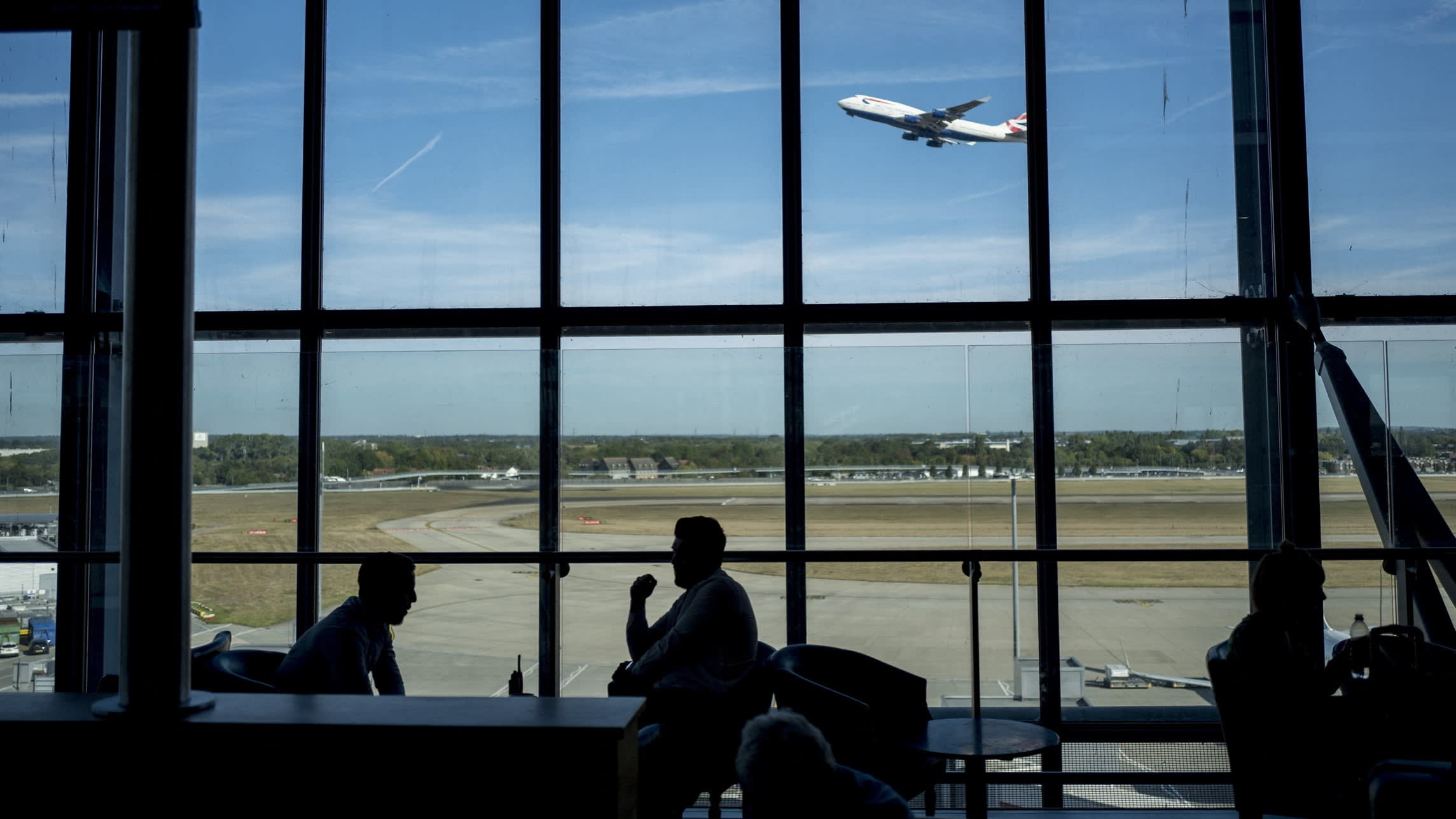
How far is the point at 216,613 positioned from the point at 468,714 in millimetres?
3159

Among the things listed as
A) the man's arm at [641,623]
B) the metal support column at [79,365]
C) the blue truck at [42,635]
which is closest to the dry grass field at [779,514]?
the metal support column at [79,365]

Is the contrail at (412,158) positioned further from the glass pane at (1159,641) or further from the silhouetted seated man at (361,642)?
the glass pane at (1159,641)

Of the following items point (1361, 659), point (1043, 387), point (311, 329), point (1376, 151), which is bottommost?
point (1361, 659)

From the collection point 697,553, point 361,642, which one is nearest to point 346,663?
point 361,642

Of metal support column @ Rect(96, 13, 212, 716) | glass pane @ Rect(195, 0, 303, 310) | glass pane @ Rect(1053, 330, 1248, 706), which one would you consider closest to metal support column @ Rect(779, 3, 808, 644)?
glass pane @ Rect(1053, 330, 1248, 706)

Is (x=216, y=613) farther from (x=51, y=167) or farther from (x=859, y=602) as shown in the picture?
(x=859, y=602)

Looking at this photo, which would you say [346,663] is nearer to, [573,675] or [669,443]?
[573,675]

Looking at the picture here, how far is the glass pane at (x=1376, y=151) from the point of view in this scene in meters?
4.49

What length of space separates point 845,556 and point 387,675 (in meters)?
1.68

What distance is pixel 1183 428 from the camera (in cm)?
435

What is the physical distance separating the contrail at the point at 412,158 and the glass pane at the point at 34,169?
1469 millimetres

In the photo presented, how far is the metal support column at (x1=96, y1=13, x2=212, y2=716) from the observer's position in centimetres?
184

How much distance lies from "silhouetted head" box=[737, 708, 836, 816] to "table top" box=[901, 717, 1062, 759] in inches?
39.1

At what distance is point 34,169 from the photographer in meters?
4.81
